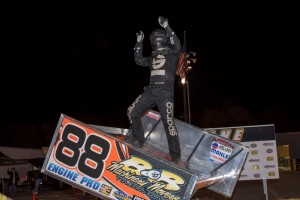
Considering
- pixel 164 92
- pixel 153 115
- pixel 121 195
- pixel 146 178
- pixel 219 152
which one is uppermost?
pixel 164 92

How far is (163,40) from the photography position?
6172mm

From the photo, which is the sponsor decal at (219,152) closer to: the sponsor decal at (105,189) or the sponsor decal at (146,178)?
the sponsor decal at (146,178)

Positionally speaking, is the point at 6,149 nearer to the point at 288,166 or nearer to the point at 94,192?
the point at 288,166

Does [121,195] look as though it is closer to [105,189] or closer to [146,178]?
[105,189]

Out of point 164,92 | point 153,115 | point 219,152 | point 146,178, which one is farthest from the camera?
point 153,115

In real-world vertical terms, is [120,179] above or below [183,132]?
below

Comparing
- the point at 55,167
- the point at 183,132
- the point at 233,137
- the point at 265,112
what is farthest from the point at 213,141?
the point at 265,112

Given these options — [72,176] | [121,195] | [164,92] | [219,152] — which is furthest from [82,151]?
[219,152]

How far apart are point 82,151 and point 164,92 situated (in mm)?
1448

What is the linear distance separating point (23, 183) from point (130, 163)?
2788 cm

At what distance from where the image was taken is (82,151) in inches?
195

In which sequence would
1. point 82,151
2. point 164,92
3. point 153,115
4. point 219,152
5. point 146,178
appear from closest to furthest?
point 146,178
point 82,151
point 164,92
point 219,152
point 153,115

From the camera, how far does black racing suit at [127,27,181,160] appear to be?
5902mm

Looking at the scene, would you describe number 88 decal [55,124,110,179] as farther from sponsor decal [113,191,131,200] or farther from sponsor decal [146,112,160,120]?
sponsor decal [146,112,160,120]
